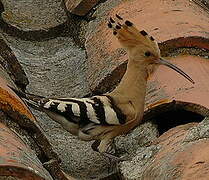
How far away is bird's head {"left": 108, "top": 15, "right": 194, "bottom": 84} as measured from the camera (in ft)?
9.29

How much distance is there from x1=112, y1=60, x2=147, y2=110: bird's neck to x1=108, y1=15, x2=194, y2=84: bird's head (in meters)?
0.02

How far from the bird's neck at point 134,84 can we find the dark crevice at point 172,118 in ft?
0.53

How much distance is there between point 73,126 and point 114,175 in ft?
1.19

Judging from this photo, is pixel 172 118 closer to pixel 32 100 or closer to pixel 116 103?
pixel 116 103

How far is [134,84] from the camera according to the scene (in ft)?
9.70

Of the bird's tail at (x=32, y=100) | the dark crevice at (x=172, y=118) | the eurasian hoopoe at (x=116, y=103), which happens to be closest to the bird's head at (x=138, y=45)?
the eurasian hoopoe at (x=116, y=103)

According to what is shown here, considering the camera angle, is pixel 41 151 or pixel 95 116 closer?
pixel 41 151

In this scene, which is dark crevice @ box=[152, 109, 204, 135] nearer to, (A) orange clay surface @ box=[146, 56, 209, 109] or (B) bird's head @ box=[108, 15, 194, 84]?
(A) orange clay surface @ box=[146, 56, 209, 109]

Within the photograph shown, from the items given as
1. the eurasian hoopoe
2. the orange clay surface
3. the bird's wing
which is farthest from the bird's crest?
the bird's wing

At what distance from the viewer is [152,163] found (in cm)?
227

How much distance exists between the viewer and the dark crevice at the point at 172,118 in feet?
8.73

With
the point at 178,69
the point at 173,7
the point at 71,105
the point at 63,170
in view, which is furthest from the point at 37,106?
the point at 173,7

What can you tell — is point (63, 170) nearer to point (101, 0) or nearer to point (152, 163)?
point (152, 163)

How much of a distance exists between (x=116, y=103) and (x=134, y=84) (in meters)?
0.11
